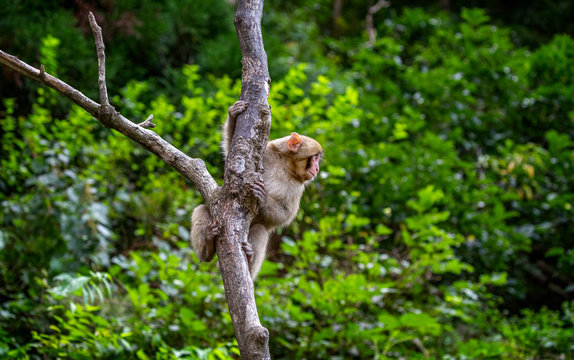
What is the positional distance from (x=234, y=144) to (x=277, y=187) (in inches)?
44.3

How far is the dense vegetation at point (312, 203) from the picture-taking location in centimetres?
496

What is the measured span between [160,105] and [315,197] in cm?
206

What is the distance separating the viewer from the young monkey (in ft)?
13.0

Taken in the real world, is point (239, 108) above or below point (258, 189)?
above

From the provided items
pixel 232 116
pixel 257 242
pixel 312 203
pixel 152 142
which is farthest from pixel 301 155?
pixel 312 203

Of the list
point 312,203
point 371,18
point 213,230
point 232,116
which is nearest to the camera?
point 213,230

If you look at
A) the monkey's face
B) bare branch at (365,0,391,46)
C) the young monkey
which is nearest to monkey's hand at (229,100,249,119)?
the young monkey

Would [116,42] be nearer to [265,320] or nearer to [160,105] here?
[160,105]

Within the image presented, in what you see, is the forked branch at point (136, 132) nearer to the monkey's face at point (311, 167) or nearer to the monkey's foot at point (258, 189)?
the monkey's foot at point (258, 189)

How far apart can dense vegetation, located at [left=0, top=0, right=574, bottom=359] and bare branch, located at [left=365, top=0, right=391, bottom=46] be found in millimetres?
1239

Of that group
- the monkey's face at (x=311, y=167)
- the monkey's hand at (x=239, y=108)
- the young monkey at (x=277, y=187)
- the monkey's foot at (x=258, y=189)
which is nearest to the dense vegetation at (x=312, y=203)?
the young monkey at (x=277, y=187)

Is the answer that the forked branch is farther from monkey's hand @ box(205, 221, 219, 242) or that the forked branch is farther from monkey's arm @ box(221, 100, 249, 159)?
monkey's arm @ box(221, 100, 249, 159)

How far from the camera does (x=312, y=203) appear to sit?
605 centimetres

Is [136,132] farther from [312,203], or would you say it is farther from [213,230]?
[312,203]
